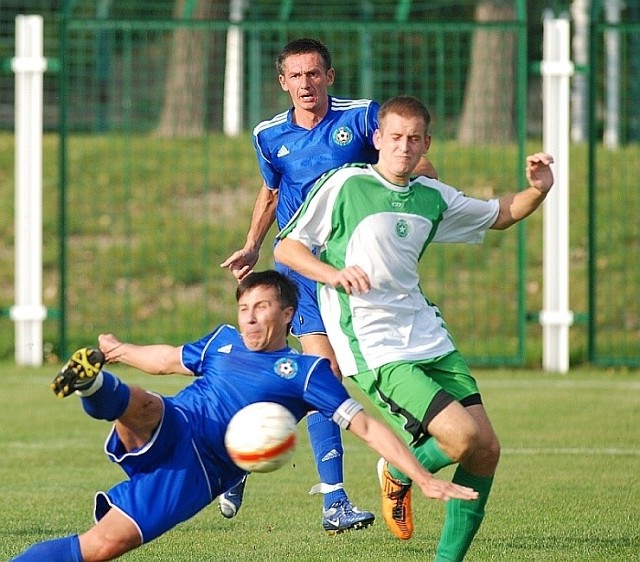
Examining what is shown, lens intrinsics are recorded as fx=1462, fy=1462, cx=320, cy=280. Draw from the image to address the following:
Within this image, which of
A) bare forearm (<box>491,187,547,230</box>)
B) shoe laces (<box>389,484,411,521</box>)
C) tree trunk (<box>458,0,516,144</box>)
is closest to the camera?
bare forearm (<box>491,187,547,230</box>)

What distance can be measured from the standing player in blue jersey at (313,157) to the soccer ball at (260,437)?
5.00ft

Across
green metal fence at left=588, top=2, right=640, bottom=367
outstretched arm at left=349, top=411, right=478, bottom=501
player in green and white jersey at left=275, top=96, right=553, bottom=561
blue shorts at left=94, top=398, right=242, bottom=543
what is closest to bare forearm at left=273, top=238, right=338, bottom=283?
player in green and white jersey at left=275, top=96, right=553, bottom=561

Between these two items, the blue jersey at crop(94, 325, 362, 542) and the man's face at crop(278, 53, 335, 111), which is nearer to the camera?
the blue jersey at crop(94, 325, 362, 542)

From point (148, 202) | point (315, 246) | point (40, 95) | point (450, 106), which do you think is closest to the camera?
point (315, 246)

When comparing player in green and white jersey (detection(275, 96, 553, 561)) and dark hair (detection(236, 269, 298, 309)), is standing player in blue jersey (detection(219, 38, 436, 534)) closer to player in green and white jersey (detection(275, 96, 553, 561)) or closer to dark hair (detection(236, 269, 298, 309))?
player in green and white jersey (detection(275, 96, 553, 561))

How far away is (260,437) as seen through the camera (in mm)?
4930

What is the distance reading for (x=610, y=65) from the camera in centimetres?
1681

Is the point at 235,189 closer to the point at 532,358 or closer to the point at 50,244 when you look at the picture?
the point at 50,244

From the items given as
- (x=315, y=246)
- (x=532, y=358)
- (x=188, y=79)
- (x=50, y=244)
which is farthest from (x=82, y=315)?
(x=315, y=246)

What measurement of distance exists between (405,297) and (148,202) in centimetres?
1082

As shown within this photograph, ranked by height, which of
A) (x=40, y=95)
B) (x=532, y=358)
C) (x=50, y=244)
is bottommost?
(x=532, y=358)

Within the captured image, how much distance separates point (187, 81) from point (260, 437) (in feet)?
37.2

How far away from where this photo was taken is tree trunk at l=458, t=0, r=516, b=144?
49.5 ft

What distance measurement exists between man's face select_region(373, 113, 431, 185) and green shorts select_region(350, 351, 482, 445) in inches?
28.9
